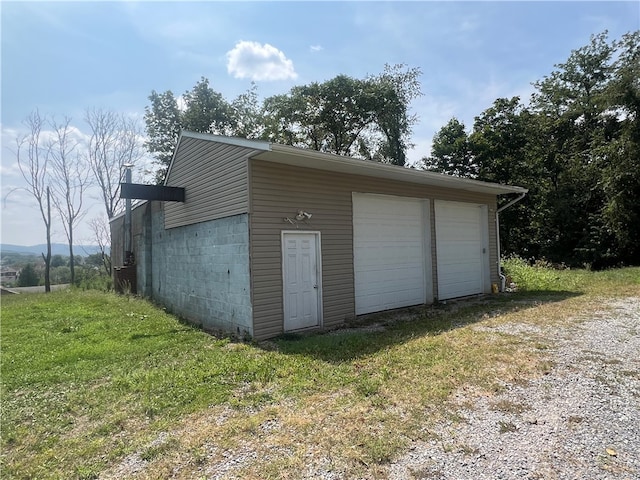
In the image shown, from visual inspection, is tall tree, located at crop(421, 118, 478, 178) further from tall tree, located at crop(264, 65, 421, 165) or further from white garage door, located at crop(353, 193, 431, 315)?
white garage door, located at crop(353, 193, 431, 315)

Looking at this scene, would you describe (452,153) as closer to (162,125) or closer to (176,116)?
(176,116)

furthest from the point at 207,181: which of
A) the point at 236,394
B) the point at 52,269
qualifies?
the point at 52,269

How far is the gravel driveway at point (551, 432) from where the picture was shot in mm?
2350

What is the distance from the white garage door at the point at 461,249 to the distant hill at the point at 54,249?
19.7 m

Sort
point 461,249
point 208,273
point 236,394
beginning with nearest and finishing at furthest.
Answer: point 236,394
point 208,273
point 461,249

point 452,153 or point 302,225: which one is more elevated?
point 452,153

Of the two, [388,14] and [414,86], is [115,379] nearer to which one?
[388,14]

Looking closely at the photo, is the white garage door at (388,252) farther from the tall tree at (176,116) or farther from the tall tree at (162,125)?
the tall tree at (162,125)

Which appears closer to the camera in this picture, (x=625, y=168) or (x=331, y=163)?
(x=331, y=163)

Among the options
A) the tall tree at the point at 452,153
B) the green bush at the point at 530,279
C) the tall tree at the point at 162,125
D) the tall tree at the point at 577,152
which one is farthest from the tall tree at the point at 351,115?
the green bush at the point at 530,279

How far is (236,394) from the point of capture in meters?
3.81

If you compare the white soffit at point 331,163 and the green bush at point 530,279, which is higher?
the white soffit at point 331,163

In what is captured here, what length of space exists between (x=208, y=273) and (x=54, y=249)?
56.9 feet

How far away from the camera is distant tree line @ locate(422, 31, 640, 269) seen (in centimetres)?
1482
